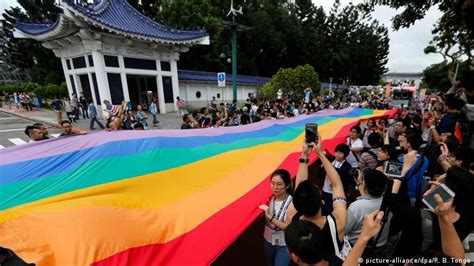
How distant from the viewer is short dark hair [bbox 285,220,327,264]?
1.39m

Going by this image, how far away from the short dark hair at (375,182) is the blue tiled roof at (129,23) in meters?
14.7

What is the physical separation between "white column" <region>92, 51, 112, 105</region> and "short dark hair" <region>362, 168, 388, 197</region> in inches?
596

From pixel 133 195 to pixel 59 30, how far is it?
50.3 feet

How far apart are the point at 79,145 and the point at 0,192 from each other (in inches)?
42.4

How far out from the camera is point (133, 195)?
2383 mm

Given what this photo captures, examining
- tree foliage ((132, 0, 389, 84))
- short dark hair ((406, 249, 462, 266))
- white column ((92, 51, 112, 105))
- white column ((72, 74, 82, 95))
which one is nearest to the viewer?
short dark hair ((406, 249, 462, 266))

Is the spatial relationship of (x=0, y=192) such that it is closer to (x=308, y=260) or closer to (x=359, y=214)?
(x=308, y=260)

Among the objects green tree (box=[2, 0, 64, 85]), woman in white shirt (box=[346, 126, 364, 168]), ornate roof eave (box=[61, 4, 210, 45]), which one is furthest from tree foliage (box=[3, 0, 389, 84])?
woman in white shirt (box=[346, 126, 364, 168])

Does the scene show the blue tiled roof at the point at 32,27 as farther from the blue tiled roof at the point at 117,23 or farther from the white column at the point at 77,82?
the white column at the point at 77,82

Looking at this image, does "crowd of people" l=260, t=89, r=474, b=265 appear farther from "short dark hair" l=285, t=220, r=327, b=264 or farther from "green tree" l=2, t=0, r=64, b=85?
"green tree" l=2, t=0, r=64, b=85

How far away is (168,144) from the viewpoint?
378 centimetres

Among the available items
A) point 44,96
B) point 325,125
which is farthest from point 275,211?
point 44,96

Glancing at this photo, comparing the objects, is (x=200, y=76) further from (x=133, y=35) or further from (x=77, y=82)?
(x=77, y=82)

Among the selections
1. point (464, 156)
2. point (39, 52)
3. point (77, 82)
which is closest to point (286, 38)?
point (77, 82)
